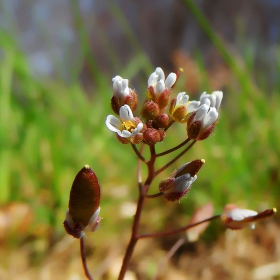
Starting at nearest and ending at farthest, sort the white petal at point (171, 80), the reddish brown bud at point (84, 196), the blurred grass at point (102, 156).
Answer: the reddish brown bud at point (84, 196), the white petal at point (171, 80), the blurred grass at point (102, 156)

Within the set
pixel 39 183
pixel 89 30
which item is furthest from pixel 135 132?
pixel 89 30

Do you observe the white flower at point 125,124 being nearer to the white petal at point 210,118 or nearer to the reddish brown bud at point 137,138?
the reddish brown bud at point 137,138

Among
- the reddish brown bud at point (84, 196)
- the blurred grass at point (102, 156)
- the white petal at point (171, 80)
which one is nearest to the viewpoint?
the reddish brown bud at point (84, 196)

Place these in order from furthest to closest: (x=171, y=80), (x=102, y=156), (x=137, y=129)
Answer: (x=102, y=156)
(x=171, y=80)
(x=137, y=129)

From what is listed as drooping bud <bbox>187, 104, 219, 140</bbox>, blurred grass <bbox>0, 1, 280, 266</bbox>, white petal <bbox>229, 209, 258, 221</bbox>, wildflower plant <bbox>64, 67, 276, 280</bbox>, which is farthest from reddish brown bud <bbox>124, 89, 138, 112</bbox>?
blurred grass <bbox>0, 1, 280, 266</bbox>

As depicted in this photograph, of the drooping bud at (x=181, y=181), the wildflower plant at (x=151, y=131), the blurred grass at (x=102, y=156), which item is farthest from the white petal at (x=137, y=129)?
the blurred grass at (x=102, y=156)

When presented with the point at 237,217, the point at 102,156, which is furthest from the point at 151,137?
the point at 102,156

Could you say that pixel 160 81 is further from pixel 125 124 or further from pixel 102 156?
pixel 102 156
